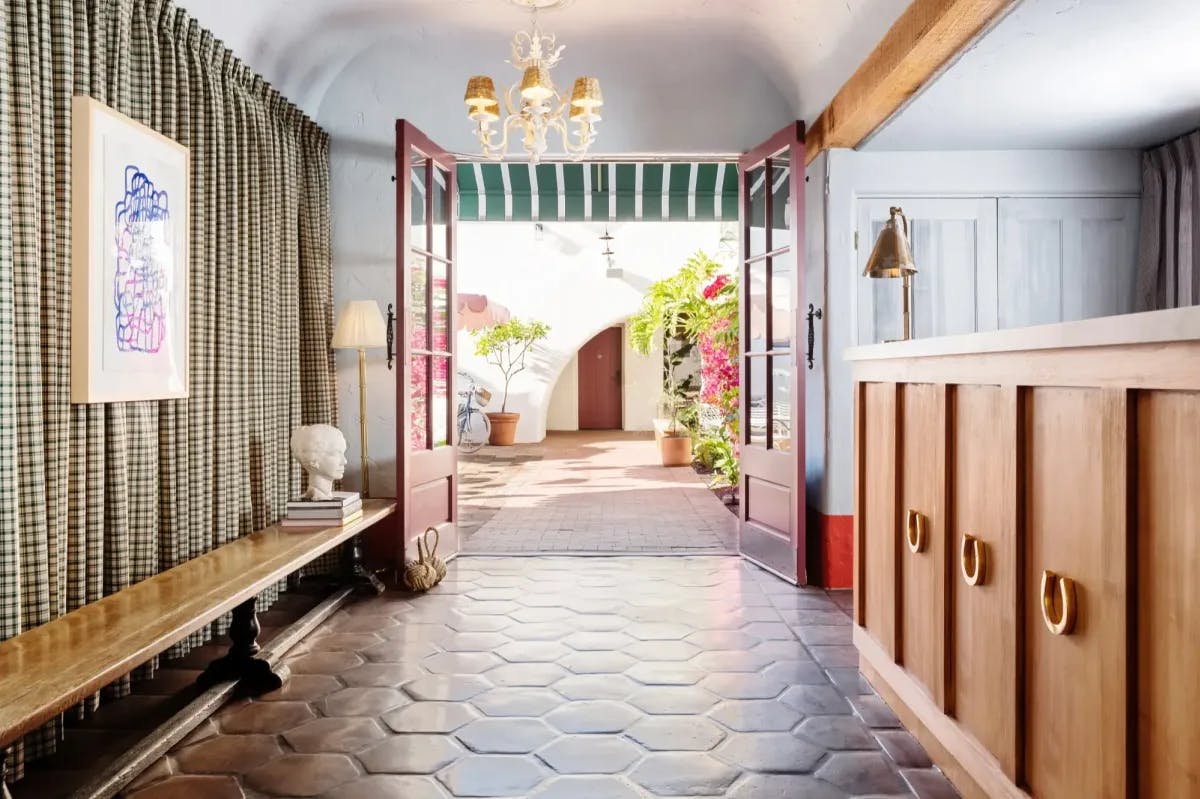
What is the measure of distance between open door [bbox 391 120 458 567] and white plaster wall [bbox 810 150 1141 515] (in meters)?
2.02

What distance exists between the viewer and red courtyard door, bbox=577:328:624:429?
17.0m

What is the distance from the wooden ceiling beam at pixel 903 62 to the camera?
275 cm

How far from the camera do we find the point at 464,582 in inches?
169

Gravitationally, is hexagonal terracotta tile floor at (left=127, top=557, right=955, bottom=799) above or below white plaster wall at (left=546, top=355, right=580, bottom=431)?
below

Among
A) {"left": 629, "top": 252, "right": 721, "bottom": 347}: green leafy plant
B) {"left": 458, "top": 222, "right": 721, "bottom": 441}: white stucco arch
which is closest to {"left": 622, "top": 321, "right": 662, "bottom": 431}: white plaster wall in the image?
{"left": 458, "top": 222, "right": 721, "bottom": 441}: white stucco arch

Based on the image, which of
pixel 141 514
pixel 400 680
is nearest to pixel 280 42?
pixel 141 514

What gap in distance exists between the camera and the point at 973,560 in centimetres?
194

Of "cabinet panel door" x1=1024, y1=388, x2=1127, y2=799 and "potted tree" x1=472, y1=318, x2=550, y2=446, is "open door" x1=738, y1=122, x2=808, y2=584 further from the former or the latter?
"potted tree" x1=472, y1=318, x2=550, y2=446

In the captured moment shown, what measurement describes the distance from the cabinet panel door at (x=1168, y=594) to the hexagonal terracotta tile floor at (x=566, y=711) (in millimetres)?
902

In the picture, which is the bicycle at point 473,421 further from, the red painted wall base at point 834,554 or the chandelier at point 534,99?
the chandelier at point 534,99

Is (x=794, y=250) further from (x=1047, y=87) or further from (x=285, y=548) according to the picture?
(x=285, y=548)

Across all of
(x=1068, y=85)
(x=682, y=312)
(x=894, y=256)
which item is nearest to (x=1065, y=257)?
(x=1068, y=85)

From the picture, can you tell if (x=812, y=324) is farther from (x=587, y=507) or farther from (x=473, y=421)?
(x=473, y=421)

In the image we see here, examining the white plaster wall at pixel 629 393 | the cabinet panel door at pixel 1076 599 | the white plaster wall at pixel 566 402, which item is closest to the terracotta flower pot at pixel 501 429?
the white plaster wall at pixel 629 393
